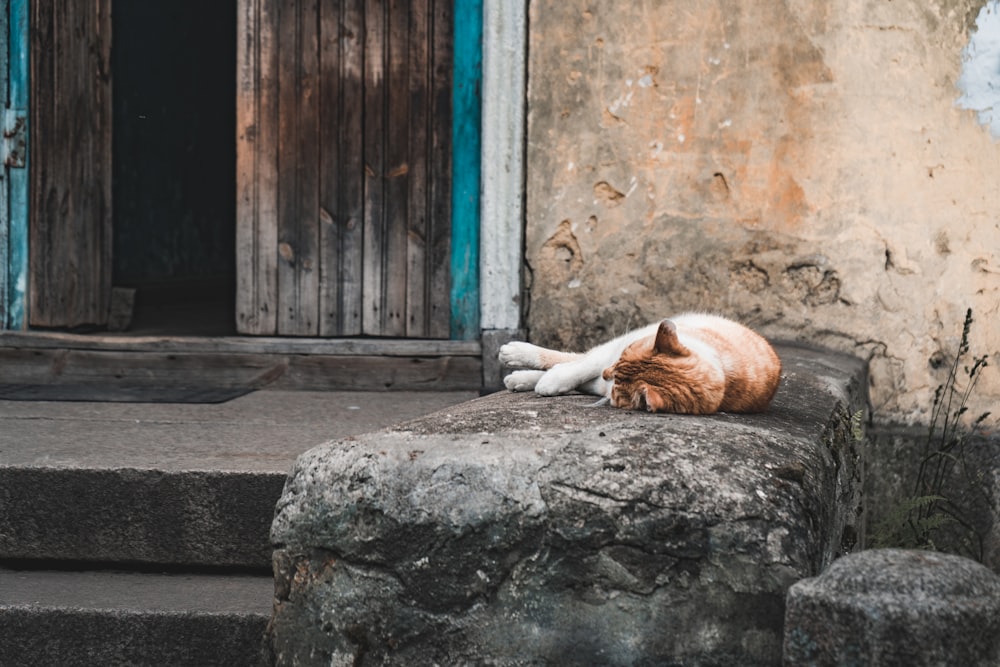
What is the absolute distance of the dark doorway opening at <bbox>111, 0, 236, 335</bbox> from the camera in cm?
720

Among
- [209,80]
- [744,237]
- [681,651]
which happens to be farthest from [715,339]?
[209,80]

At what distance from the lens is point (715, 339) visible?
117 inches

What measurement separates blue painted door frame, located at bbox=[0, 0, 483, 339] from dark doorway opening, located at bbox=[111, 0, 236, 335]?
1092mm

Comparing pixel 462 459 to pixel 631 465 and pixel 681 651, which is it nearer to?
pixel 631 465

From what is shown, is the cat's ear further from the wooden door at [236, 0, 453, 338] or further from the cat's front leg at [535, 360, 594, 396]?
the wooden door at [236, 0, 453, 338]

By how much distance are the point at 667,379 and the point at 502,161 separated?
2.26 meters

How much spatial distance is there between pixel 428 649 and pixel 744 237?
2.82m

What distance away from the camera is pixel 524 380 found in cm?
339

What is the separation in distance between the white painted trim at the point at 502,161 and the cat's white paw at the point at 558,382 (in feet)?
5.32

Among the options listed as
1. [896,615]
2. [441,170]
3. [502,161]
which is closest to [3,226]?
[441,170]

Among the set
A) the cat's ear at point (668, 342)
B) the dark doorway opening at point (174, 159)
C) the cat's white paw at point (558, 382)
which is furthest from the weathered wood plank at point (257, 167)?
the cat's ear at point (668, 342)

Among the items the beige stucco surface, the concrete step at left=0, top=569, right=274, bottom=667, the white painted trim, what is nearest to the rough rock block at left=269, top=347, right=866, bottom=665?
the concrete step at left=0, top=569, right=274, bottom=667

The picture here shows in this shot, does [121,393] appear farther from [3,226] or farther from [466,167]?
[466,167]

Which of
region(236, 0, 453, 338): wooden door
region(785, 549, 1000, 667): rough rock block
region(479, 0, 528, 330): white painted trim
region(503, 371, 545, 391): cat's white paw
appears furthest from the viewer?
region(236, 0, 453, 338): wooden door
